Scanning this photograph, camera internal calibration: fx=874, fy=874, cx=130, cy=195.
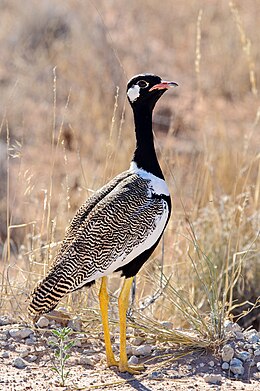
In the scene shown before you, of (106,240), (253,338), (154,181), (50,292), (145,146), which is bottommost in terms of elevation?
(253,338)

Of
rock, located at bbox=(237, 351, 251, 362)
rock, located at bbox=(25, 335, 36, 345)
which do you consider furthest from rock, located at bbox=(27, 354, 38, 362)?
rock, located at bbox=(237, 351, 251, 362)

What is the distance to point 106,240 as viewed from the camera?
4145 millimetres

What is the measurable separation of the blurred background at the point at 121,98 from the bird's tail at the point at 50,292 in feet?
6.88

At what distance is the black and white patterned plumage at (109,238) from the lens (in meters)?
4.11

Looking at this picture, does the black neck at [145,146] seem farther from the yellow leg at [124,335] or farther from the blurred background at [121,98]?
the blurred background at [121,98]

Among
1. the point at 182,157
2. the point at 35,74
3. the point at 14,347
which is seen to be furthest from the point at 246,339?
the point at 35,74

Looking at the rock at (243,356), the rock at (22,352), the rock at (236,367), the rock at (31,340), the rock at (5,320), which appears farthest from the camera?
the rock at (5,320)

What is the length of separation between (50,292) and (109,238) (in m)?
0.38

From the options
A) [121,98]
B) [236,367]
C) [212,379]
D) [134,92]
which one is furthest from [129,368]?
[121,98]

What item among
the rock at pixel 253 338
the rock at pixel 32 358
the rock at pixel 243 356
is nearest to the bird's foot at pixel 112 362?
→ the rock at pixel 32 358

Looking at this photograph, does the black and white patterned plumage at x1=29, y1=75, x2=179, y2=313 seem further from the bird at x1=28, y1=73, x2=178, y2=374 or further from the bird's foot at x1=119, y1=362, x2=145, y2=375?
the bird's foot at x1=119, y1=362, x2=145, y2=375

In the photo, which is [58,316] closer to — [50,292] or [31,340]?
[31,340]

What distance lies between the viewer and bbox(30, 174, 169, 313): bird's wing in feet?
13.5

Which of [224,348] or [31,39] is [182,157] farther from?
[224,348]
